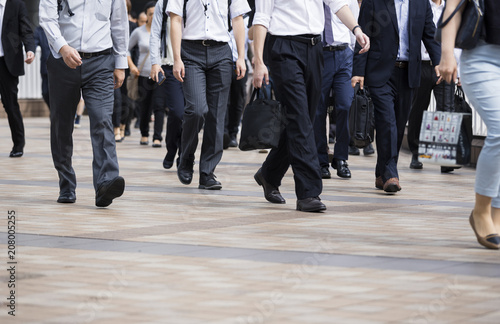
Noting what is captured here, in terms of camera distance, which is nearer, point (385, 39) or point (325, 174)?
point (385, 39)

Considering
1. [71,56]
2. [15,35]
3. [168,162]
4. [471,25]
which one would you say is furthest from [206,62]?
[15,35]

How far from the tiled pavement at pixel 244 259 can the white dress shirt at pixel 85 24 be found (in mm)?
1214

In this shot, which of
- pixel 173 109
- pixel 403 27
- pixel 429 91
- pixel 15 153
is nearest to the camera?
pixel 403 27

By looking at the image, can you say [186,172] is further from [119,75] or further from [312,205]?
[312,205]

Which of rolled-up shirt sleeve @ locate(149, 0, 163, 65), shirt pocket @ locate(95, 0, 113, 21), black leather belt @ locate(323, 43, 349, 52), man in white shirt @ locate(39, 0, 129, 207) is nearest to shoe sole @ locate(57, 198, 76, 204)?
man in white shirt @ locate(39, 0, 129, 207)

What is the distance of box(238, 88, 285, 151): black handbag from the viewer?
7.61 metres

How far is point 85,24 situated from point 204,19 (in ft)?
4.83

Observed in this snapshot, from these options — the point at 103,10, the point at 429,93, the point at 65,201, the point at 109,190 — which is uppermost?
the point at 103,10

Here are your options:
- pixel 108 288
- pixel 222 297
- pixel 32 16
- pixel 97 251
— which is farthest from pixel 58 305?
pixel 32 16

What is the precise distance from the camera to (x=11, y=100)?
12.7 meters

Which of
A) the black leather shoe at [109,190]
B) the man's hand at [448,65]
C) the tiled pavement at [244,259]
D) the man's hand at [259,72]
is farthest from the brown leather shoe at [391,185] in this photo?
the man's hand at [448,65]

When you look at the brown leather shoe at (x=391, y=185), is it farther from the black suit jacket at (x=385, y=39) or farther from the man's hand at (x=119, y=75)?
the man's hand at (x=119, y=75)

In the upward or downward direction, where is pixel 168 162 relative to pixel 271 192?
downward

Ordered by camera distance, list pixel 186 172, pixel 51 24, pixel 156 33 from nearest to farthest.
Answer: pixel 51 24 < pixel 186 172 < pixel 156 33
